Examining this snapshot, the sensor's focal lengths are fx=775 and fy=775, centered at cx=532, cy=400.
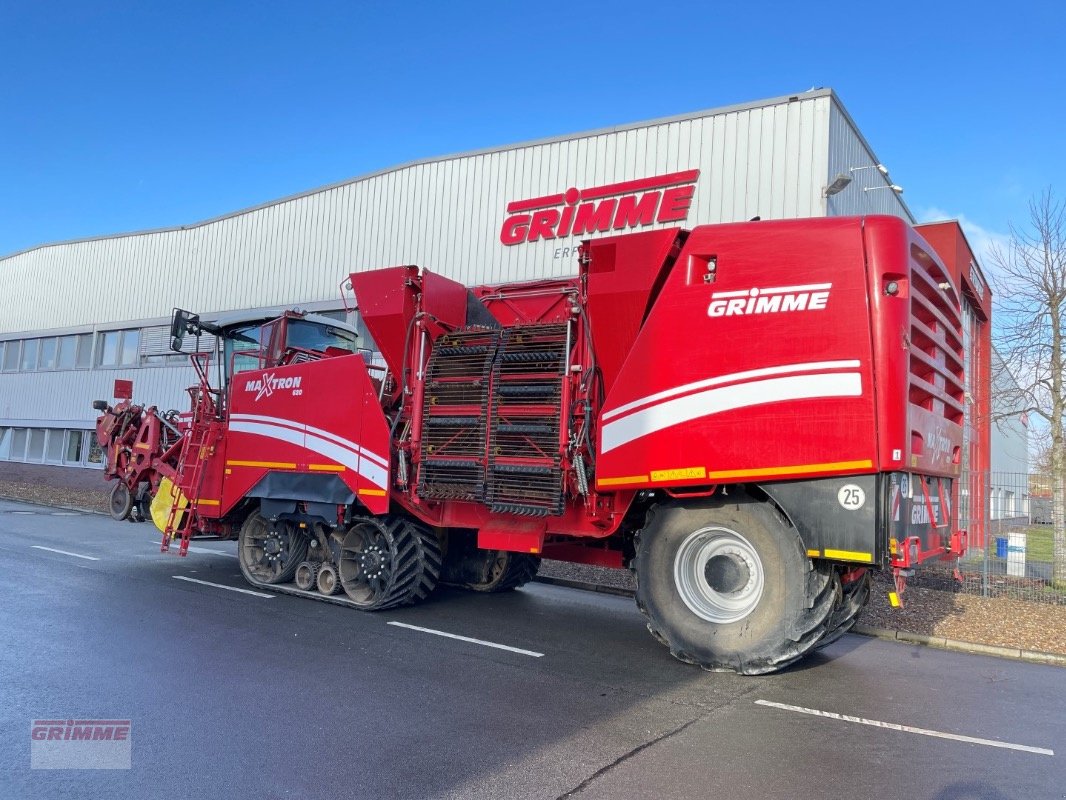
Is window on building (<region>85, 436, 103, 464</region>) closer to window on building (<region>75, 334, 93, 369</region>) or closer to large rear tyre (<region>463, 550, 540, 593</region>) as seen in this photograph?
window on building (<region>75, 334, 93, 369</region>)

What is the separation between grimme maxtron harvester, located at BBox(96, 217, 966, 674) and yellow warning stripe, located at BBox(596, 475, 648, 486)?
22mm

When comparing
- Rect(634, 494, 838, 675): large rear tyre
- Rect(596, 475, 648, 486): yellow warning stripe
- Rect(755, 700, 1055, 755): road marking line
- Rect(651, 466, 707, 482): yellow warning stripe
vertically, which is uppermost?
Rect(651, 466, 707, 482): yellow warning stripe

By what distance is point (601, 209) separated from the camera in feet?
48.3

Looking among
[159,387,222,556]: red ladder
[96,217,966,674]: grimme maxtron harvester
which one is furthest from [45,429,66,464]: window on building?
[96,217,966,674]: grimme maxtron harvester

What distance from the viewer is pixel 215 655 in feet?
20.0

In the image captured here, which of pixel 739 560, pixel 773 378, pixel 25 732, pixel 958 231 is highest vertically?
pixel 958 231

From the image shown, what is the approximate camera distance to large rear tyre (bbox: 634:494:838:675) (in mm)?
5660

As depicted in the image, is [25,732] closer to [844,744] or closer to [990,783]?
[844,744]

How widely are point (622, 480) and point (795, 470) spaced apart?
4.59 feet

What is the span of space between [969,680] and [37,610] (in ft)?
27.6

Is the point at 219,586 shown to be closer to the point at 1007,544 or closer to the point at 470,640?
the point at 470,640

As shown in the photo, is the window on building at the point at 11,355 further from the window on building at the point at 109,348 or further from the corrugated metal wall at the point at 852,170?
the corrugated metal wall at the point at 852,170

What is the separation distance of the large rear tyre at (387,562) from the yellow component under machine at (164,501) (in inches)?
120

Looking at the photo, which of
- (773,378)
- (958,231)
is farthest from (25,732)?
(958,231)
